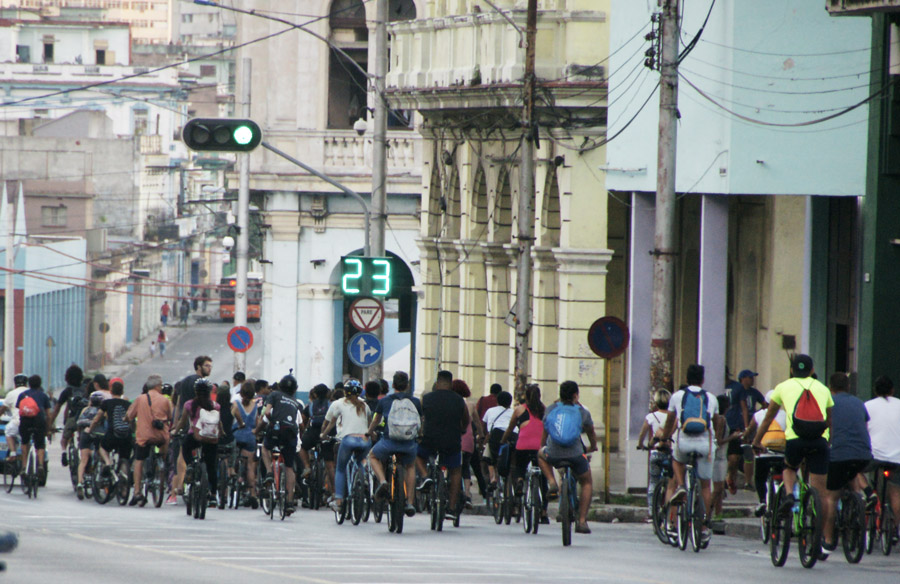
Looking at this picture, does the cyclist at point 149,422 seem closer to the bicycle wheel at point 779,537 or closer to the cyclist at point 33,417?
the cyclist at point 33,417

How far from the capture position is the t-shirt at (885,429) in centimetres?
1645

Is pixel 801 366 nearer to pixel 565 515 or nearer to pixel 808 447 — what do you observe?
pixel 808 447

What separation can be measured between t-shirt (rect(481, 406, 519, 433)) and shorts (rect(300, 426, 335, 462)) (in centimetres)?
191

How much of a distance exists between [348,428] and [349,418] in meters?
0.11

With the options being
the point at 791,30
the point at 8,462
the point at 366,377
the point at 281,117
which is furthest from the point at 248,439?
the point at 281,117

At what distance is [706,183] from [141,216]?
77.6 metres

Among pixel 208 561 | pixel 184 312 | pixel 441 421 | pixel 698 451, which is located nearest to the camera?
pixel 208 561

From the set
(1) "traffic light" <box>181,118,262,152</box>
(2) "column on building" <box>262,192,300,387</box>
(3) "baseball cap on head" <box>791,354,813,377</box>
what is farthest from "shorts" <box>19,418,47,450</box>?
(2) "column on building" <box>262,192,300,387</box>

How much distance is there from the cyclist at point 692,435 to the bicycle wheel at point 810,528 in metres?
1.50

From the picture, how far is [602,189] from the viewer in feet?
95.4

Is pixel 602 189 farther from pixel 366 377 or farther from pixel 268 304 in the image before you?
pixel 268 304

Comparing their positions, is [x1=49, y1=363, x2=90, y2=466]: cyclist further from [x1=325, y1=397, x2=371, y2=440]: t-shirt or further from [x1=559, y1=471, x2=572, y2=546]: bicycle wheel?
[x1=559, y1=471, x2=572, y2=546]: bicycle wheel

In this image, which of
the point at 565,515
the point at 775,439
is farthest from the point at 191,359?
the point at 565,515

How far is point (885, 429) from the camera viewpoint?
653 inches
